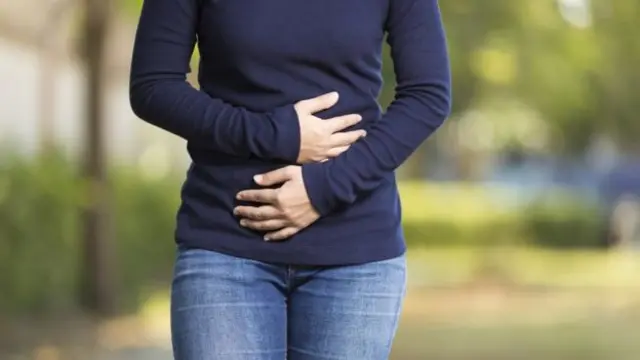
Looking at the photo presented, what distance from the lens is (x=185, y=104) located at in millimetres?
Answer: 1636

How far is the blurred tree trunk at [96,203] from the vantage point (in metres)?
6.50

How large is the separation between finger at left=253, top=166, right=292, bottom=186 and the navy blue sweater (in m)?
0.01

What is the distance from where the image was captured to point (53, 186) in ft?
20.7

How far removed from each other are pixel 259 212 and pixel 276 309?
0.14 m

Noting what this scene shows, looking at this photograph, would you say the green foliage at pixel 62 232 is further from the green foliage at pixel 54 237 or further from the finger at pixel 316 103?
the finger at pixel 316 103

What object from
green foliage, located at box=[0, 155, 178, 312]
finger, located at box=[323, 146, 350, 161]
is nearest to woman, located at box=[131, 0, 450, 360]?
finger, located at box=[323, 146, 350, 161]

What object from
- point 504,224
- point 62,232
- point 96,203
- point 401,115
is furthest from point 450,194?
point 401,115

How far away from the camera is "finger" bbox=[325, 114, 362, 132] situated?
5.38 feet

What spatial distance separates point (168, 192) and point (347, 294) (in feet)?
21.2

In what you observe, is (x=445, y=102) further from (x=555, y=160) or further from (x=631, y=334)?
(x=555, y=160)

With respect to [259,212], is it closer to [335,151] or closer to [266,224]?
[266,224]

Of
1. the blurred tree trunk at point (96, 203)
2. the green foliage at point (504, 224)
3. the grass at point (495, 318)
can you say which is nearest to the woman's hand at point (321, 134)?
the grass at point (495, 318)

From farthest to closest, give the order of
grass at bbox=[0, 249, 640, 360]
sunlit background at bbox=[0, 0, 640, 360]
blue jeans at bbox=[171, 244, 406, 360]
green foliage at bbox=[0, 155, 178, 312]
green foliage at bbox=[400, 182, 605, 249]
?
green foliage at bbox=[400, 182, 605, 249], sunlit background at bbox=[0, 0, 640, 360], green foliage at bbox=[0, 155, 178, 312], grass at bbox=[0, 249, 640, 360], blue jeans at bbox=[171, 244, 406, 360]

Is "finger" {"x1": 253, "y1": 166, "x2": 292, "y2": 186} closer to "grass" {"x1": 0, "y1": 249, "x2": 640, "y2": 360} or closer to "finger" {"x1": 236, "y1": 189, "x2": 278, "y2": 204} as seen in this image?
"finger" {"x1": 236, "y1": 189, "x2": 278, "y2": 204}
